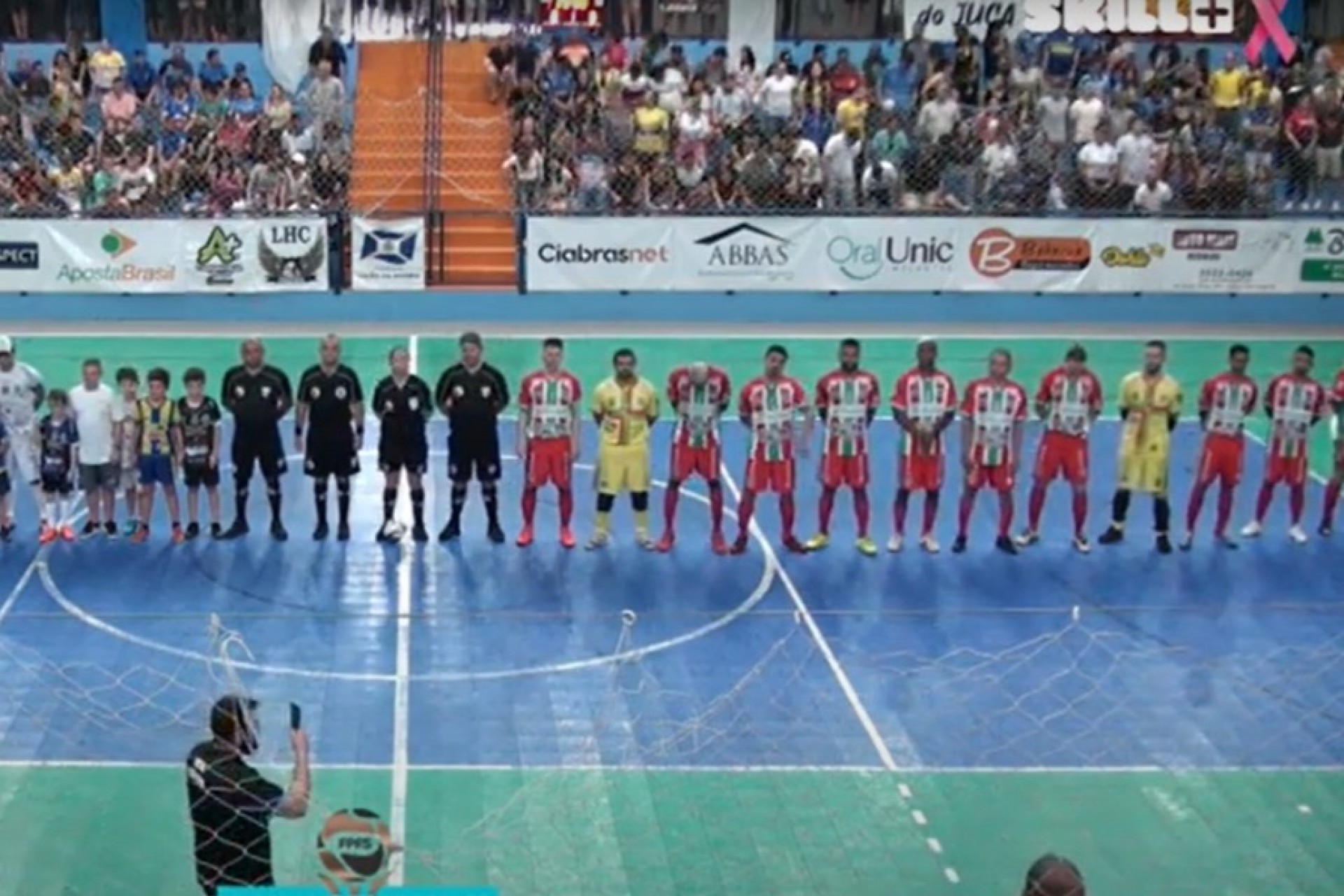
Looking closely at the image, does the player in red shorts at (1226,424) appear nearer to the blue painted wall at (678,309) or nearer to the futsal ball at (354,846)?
the blue painted wall at (678,309)

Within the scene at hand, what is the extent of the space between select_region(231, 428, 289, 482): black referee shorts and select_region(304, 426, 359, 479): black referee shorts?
0.81ft

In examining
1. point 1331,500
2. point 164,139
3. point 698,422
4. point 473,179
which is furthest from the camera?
point 473,179

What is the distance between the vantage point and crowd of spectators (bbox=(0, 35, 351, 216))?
22719mm

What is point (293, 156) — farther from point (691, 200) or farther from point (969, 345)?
point (969, 345)

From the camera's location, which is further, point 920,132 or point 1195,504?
point 920,132

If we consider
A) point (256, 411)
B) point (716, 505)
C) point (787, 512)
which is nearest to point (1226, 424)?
point (787, 512)

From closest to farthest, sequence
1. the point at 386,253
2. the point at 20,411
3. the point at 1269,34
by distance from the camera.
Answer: the point at 20,411
the point at 386,253
the point at 1269,34

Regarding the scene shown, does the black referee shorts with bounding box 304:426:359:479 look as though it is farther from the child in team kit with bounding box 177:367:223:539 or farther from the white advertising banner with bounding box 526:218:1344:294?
the white advertising banner with bounding box 526:218:1344:294

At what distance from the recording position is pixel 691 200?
23156 mm

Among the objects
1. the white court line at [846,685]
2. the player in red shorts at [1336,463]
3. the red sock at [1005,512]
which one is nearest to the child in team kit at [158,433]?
the white court line at [846,685]

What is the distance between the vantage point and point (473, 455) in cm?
1448

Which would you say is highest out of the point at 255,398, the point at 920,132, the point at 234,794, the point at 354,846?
the point at 920,132

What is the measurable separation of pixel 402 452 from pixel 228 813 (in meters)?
7.13

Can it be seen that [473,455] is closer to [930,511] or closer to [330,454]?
[330,454]
